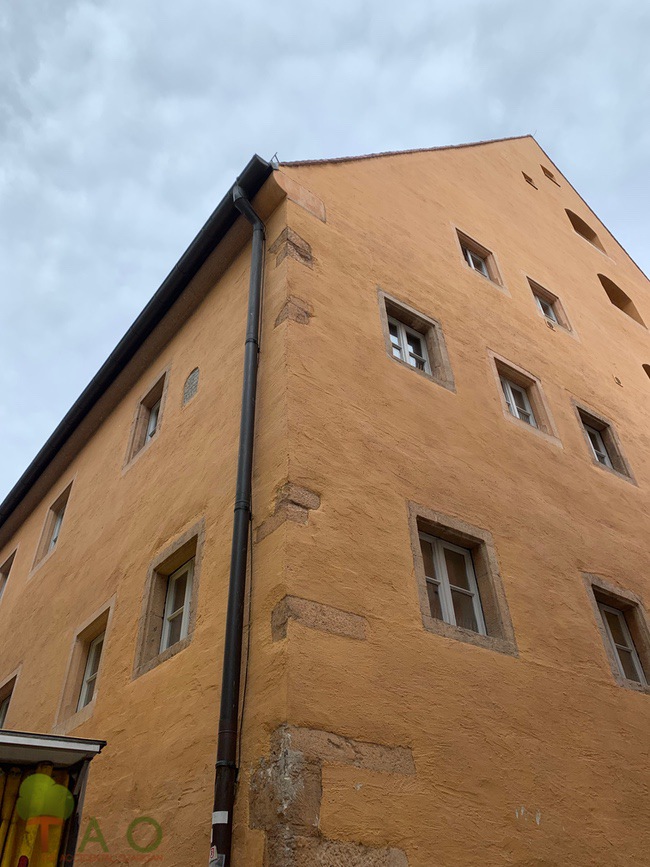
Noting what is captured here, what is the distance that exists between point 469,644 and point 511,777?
2.98 ft

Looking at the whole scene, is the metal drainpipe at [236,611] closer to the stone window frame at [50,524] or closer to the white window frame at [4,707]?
the stone window frame at [50,524]

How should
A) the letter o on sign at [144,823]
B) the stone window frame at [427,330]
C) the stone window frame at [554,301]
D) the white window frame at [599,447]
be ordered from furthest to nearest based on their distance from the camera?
1. the stone window frame at [554,301]
2. the white window frame at [599,447]
3. the stone window frame at [427,330]
4. the letter o on sign at [144,823]

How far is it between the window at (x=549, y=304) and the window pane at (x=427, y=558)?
5.79m

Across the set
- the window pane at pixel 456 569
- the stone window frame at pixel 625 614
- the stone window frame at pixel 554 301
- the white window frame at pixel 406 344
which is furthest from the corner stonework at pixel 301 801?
the stone window frame at pixel 554 301

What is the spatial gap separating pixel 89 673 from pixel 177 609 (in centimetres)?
181

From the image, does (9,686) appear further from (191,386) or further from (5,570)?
(191,386)

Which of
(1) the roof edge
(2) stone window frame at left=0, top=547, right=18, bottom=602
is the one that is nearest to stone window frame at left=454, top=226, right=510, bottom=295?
(1) the roof edge

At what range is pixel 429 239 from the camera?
367 inches

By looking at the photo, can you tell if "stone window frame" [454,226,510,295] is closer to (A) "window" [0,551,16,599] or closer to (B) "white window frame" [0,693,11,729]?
(B) "white window frame" [0,693,11,729]

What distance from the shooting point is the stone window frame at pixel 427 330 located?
24.4ft

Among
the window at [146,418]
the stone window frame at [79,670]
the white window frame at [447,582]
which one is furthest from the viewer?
the window at [146,418]

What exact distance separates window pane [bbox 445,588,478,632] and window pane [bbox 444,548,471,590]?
0.09 metres

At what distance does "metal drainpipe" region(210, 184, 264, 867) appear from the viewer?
4141 millimetres

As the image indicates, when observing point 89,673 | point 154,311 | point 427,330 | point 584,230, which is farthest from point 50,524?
point 584,230
